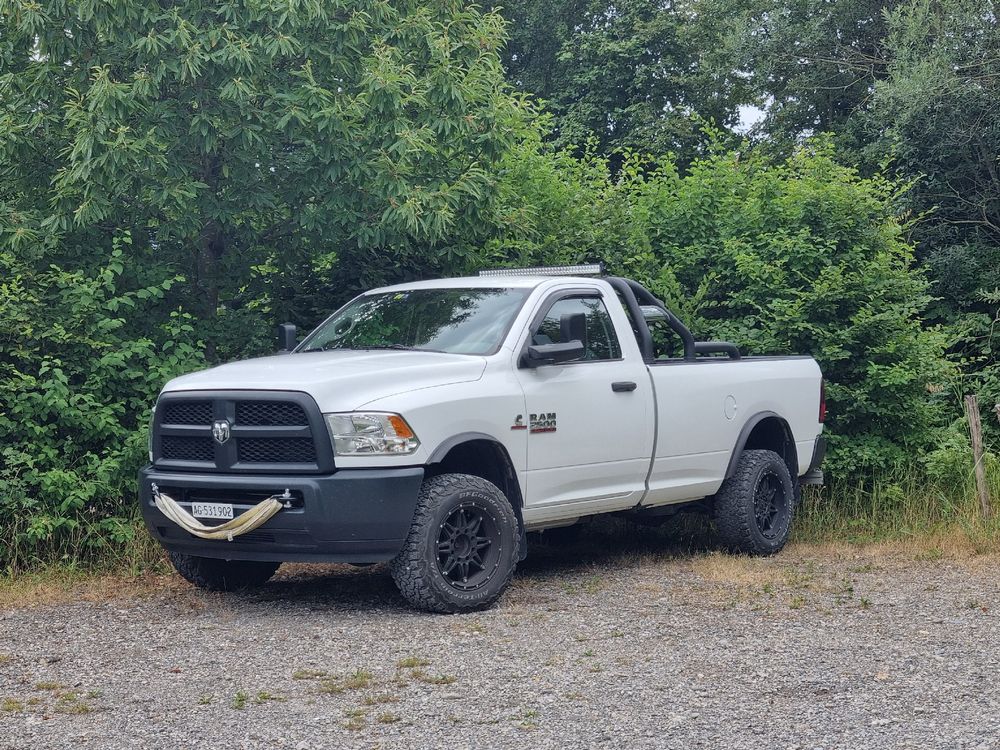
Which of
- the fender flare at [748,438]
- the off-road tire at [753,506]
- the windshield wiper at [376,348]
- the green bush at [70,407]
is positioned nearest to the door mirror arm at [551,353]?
the windshield wiper at [376,348]

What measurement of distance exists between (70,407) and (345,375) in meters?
2.84

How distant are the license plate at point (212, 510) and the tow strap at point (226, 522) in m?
0.04

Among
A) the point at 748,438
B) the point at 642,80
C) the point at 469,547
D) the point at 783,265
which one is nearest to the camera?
the point at 469,547

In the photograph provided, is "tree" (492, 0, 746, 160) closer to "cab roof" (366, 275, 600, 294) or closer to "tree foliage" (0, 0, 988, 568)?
"tree foliage" (0, 0, 988, 568)

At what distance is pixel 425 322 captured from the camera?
29.7 ft

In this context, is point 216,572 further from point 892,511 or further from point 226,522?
point 892,511

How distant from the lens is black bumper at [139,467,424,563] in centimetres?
746

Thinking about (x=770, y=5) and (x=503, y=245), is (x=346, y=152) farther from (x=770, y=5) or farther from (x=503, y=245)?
(x=770, y=5)

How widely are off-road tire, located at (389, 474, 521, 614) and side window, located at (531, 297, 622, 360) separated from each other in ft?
4.02

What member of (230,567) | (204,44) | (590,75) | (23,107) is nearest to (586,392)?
(230,567)

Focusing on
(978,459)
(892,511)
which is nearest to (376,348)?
(892,511)

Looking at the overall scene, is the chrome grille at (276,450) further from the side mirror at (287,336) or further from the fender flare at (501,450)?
the side mirror at (287,336)

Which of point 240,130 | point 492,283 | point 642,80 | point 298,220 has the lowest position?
point 492,283

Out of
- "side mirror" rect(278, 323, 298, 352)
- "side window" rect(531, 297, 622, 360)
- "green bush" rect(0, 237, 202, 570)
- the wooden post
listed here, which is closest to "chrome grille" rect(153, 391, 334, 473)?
"side mirror" rect(278, 323, 298, 352)
